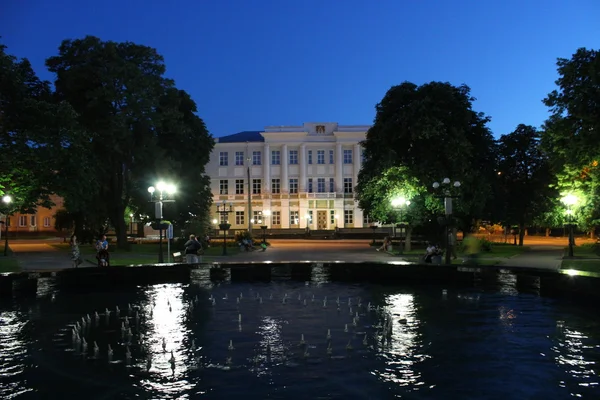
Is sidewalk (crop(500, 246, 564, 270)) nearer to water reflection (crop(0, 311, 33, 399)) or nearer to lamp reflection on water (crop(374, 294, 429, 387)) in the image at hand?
lamp reflection on water (crop(374, 294, 429, 387))

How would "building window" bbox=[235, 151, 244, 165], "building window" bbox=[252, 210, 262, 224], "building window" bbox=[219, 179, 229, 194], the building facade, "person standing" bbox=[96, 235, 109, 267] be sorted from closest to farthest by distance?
"person standing" bbox=[96, 235, 109, 267], "building window" bbox=[252, 210, 262, 224], "building window" bbox=[235, 151, 244, 165], "building window" bbox=[219, 179, 229, 194], the building facade

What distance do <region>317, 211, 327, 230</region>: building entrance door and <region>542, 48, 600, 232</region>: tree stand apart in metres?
54.3

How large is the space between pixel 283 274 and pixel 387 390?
44.9 feet

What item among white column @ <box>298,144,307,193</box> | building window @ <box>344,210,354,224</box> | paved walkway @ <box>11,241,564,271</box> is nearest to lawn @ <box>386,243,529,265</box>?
paved walkway @ <box>11,241,564,271</box>

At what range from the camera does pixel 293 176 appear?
290ft

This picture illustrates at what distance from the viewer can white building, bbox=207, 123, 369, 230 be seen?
86000 millimetres

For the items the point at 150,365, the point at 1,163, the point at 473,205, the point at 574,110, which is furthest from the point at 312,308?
the point at 473,205

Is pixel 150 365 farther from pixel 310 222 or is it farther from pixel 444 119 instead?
pixel 310 222

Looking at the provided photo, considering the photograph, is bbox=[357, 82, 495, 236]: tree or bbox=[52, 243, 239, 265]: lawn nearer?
bbox=[52, 243, 239, 265]: lawn

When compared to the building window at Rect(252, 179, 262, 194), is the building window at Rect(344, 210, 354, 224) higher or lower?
lower

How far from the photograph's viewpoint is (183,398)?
25.4 ft

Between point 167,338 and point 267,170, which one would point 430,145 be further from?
point 267,170

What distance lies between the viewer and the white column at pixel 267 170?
8775cm

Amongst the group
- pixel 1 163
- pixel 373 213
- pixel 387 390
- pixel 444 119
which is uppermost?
pixel 444 119
